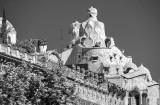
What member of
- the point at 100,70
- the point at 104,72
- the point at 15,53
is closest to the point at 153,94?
the point at 104,72

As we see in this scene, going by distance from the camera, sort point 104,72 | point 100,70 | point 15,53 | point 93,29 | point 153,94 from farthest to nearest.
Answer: point 93,29 < point 153,94 < point 100,70 < point 104,72 < point 15,53

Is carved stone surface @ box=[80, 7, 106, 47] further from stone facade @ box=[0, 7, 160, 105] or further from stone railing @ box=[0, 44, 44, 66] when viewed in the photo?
stone railing @ box=[0, 44, 44, 66]

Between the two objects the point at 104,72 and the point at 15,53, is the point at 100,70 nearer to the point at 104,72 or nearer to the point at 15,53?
the point at 104,72

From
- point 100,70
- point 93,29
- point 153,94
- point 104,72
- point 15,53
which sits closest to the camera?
point 15,53

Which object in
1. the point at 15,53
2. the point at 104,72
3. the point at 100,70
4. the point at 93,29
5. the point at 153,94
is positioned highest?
the point at 93,29

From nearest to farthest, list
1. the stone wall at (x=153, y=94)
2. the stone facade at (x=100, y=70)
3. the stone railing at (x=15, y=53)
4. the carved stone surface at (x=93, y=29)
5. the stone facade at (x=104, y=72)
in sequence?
1. the stone railing at (x=15, y=53)
2. the stone facade at (x=100, y=70)
3. the stone facade at (x=104, y=72)
4. the stone wall at (x=153, y=94)
5. the carved stone surface at (x=93, y=29)

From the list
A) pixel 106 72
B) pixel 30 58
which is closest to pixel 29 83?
pixel 30 58

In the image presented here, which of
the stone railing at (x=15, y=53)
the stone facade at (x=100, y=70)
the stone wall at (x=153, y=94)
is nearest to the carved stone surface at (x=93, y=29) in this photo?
the stone facade at (x=100, y=70)

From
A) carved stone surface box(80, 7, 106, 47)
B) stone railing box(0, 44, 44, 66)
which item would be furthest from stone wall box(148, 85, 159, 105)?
stone railing box(0, 44, 44, 66)

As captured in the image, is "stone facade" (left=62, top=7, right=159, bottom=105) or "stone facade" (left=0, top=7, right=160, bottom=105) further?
"stone facade" (left=62, top=7, right=159, bottom=105)

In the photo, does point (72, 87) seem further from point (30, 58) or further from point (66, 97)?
point (30, 58)

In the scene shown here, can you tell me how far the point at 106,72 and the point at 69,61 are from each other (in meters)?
19.0

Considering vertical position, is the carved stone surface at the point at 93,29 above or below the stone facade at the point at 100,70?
above

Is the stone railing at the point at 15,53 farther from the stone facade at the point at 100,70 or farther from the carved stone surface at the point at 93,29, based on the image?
the carved stone surface at the point at 93,29
